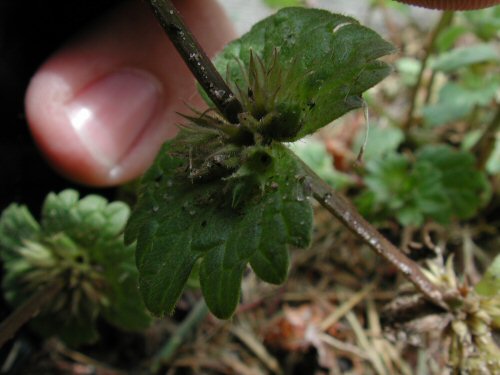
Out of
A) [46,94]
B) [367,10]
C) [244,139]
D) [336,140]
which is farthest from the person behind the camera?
[367,10]

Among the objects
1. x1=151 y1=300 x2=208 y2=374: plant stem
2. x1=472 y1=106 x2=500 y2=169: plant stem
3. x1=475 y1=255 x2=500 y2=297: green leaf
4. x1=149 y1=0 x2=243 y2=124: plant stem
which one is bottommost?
x1=472 y1=106 x2=500 y2=169: plant stem

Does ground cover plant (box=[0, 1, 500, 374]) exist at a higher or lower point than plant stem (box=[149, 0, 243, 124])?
lower

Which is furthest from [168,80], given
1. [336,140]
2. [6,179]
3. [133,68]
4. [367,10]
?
[367,10]

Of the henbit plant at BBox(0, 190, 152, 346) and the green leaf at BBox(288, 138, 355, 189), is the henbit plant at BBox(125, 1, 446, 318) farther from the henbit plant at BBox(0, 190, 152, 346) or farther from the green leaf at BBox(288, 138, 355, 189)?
the green leaf at BBox(288, 138, 355, 189)

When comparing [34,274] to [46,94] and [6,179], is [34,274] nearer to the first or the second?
[6,179]

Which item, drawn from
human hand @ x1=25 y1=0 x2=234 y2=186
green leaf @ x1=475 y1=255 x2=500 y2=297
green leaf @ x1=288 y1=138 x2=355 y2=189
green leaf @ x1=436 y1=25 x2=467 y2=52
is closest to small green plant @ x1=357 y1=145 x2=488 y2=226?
green leaf @ x1=288 y1=138 x2=355 y2=189

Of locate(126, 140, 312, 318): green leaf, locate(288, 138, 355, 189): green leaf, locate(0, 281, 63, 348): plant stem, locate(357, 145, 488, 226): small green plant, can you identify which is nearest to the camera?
locate(126, 140, 312, 318): green leaf

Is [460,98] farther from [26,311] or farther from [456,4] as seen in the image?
[26,311]
